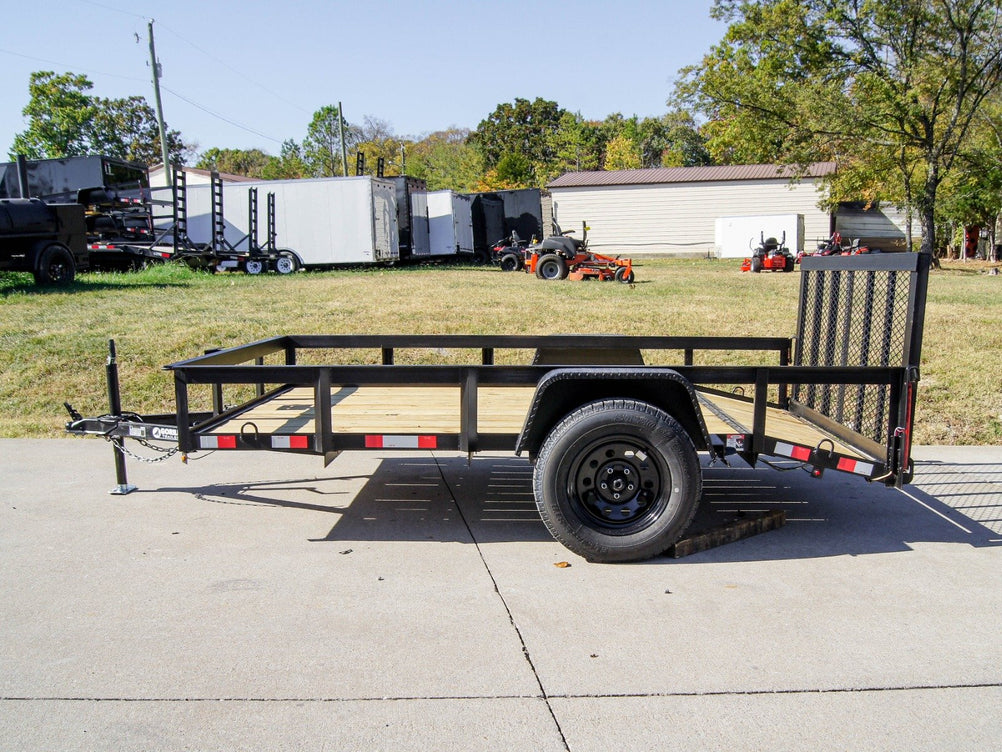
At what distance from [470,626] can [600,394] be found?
57.2 inches

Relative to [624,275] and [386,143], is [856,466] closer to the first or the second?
[624,275]

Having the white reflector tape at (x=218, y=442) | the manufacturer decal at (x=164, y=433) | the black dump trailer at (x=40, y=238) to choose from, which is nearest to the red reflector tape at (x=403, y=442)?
the white reflector tape at (x=218, y=442)

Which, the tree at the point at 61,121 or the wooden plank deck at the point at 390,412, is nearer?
the wooden plank deck at the point at 390,412

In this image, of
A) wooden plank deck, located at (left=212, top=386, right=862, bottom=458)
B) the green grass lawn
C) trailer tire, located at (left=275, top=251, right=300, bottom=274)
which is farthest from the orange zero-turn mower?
wooden plank deck, located at (left=212, top=386, right=862, bottom=458)

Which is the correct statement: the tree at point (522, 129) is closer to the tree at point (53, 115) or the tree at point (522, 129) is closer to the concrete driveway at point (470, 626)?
the tree at point (53, 115)

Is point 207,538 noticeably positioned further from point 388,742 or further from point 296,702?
point 388,742

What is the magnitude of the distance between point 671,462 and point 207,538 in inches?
104

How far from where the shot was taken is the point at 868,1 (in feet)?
84.2

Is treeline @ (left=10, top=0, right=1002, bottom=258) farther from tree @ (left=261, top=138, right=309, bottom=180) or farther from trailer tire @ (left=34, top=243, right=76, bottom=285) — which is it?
tree @ (left=261, top=138, right=309, bottom=180)

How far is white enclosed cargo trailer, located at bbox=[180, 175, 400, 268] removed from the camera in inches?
886

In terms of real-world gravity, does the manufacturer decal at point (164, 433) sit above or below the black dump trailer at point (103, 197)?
below

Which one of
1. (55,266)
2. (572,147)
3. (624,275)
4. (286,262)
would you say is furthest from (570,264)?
(572,147)

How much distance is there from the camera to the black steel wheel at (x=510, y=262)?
23938mm

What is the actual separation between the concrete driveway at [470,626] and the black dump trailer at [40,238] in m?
9.95
